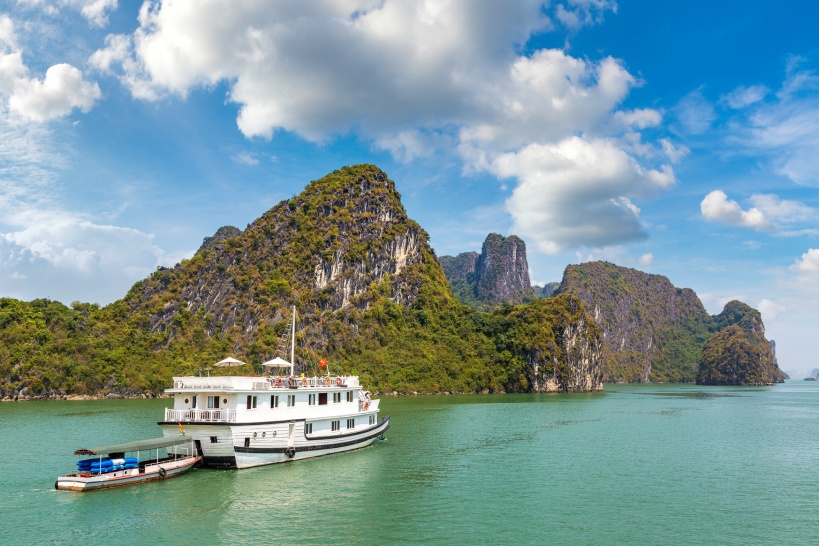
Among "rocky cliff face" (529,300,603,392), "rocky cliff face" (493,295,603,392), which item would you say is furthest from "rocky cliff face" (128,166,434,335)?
"rocky cliff face" (529,300,603,392)

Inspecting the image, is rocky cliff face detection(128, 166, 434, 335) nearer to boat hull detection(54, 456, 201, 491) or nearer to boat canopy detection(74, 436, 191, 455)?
boat canopy detection(74, 436, 191, 455)

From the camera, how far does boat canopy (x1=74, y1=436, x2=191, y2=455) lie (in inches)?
1077

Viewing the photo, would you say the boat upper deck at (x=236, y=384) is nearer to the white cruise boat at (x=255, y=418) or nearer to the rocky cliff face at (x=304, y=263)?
the white cruise boat at (x=255, y=418)

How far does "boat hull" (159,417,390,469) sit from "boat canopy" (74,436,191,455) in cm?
88

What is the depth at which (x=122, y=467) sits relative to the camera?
28.8 metres

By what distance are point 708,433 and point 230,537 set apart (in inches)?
1823

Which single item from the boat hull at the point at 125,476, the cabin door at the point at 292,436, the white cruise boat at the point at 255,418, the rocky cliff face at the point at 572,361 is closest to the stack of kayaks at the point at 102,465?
the boat hull at the point at 125,476

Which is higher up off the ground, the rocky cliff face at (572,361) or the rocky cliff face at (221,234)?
the rocky cliff face at (221,234)

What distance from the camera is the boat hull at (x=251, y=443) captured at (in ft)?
104

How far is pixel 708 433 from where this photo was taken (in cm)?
5294

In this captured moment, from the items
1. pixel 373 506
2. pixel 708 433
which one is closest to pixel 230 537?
pixel 373 506

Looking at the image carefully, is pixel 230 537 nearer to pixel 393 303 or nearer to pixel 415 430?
pixel 415 430

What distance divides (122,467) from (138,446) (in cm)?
117

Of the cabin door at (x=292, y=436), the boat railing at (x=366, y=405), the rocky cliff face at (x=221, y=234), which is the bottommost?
the cabin door at (x=292, y=436)
